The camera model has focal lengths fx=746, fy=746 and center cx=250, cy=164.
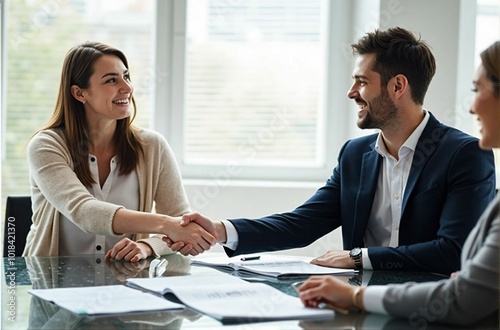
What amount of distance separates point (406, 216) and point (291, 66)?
1.73 meters

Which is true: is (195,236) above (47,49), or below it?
below

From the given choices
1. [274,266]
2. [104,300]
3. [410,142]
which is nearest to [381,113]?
[410,142]

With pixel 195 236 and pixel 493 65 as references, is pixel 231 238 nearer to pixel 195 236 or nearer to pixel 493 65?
pixel 195 236

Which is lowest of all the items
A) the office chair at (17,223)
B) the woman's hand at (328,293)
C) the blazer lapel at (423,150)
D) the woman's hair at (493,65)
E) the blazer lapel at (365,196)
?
the office chair at (17,223)

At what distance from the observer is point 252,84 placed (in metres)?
3.86

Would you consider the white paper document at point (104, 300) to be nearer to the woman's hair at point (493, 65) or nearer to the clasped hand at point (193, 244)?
the clasped hand at point (193, 244)

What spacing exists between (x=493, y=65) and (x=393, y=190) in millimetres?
856

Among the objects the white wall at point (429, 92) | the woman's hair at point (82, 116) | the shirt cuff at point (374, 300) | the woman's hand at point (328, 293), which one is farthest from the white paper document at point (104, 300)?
the white wall at point (429, 92)

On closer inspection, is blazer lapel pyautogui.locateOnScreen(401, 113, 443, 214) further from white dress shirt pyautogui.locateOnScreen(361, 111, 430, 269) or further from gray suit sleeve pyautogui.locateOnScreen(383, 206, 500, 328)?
gray suit sleeve pyautogui.locateOnScreen(383, 206, 500, 328)

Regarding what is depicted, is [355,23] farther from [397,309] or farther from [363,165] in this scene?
[397,309]

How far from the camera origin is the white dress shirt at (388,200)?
93.4 inches

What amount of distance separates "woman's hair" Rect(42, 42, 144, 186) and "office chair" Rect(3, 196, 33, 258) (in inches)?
11.5

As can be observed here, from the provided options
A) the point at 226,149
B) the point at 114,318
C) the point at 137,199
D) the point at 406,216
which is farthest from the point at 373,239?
the point at 226,149

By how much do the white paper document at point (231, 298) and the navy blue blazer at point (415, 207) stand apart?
509 millimetres
